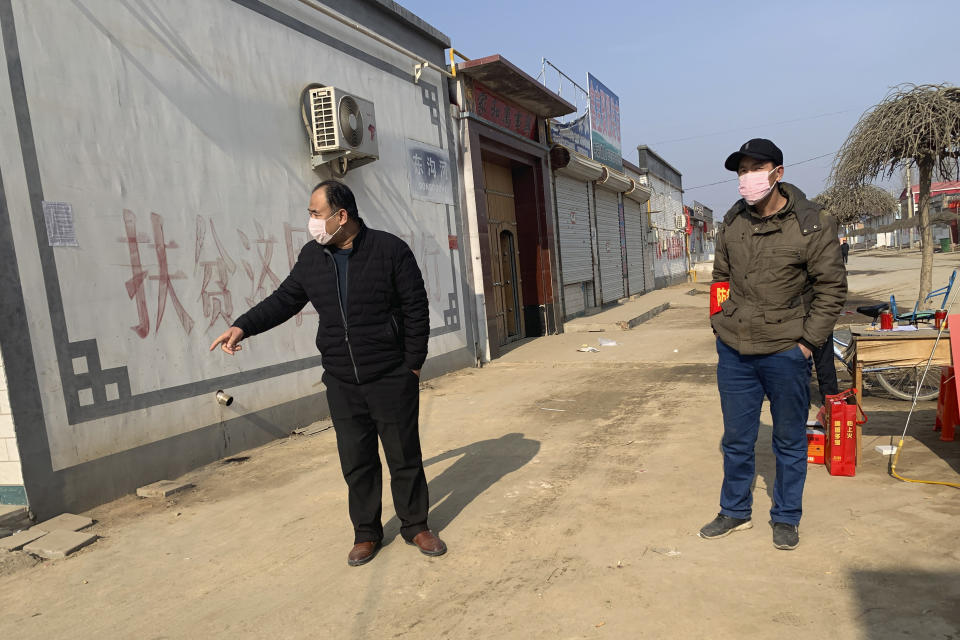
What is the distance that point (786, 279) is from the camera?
3117 millimetres

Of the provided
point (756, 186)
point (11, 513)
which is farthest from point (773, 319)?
point (11, 513)

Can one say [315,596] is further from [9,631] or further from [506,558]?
[9,631]

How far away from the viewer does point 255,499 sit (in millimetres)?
4500

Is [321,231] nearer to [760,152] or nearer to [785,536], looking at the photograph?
[760,152]

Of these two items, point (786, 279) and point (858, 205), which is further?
point (858, 205)

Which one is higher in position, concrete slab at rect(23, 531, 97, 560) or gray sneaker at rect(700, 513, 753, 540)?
concrete slab at rect(23, 531, 97, 560)

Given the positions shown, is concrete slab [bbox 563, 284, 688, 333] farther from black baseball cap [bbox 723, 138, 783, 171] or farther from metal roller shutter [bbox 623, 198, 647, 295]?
black baseball cap [bbox 723, 138, 783, 171]

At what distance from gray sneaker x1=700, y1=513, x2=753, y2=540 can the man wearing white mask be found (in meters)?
1.38

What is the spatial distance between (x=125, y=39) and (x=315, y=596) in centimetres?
447

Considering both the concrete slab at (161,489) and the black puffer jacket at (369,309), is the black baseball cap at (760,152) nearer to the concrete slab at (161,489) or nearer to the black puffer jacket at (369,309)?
the black puffer jacket at (369,309)

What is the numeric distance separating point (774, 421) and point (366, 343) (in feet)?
6.95

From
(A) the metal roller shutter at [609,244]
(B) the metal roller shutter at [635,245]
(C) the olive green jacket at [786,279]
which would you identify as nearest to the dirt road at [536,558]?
(C) the olive green jacket at [786,279]

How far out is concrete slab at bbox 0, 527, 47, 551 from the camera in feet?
12.2

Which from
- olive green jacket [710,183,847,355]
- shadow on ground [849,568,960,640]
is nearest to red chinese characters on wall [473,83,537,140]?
olive green jacket [710,183,847,355]
